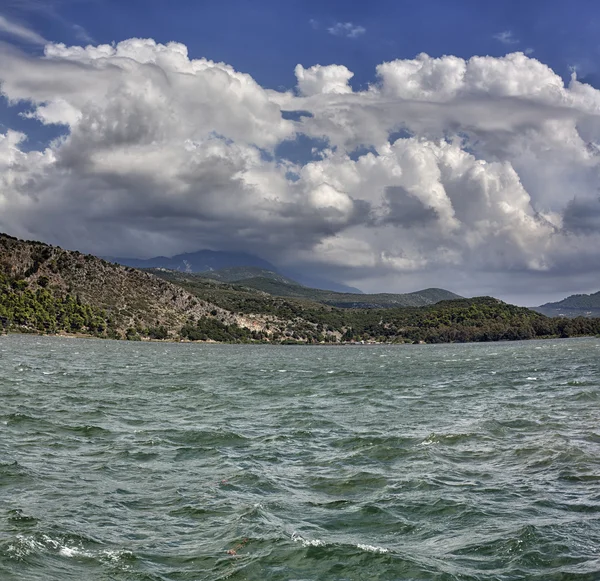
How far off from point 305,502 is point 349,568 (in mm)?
5689

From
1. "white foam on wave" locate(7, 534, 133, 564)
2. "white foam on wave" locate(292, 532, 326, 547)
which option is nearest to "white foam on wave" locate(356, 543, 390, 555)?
"white foam on wave" locate(292, 532, 326, 547)

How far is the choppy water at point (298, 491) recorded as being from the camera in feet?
48.6

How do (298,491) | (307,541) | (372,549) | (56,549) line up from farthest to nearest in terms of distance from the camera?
(298,491)
(307,541)
(372,549)
(56,549)

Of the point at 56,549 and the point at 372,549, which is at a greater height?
the point at 372,549

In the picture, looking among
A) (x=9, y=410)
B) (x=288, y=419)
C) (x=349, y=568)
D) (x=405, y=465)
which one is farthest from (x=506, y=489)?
(x=9, y=410)

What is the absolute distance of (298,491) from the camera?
845 inches

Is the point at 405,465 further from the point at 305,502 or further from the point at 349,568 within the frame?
the point at 349,568

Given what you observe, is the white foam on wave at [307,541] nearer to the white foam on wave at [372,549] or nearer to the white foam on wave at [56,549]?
the white foam on wave at [372,549]

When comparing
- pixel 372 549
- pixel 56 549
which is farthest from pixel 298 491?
pixel 56 549

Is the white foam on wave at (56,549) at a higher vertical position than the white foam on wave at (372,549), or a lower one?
lower

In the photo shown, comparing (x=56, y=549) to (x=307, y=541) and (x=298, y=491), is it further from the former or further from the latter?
(x=298, y=491)

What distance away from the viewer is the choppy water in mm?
14828

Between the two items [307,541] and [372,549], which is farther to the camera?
[307,541]

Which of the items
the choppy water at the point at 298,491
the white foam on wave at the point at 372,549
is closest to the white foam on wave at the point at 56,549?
the choppy water at the point at 298,491
